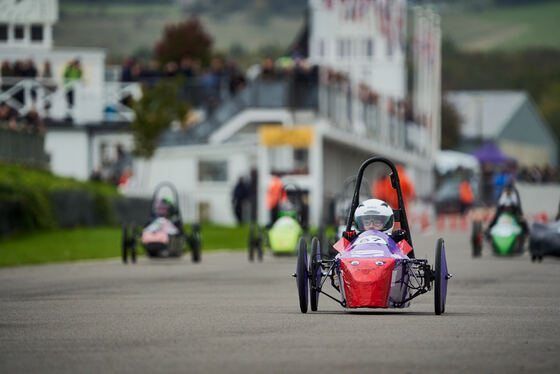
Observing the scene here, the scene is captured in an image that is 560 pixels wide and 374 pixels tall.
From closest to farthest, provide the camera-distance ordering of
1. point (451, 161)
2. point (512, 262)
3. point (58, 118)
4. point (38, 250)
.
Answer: point (512, 262)
point (38, 250)
point (58, 118)
point (451, 161)

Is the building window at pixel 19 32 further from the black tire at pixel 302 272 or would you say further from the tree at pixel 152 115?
the black tire at pixel 302 272

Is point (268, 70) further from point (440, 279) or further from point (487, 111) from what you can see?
point (487, 111)

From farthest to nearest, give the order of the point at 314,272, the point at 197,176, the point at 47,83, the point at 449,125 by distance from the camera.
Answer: the point at 449,125, the point at 47,83, the point at 197,176, the point at 314,272

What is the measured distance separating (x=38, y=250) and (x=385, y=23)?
3353 cm

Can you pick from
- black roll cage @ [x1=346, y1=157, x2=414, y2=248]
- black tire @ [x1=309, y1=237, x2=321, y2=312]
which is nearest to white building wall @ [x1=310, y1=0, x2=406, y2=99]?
black roll cage @ [x1=346, y1=157, x2=414, y2=248]

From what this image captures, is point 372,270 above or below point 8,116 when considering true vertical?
below

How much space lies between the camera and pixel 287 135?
48.9 meters

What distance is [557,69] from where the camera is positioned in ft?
515

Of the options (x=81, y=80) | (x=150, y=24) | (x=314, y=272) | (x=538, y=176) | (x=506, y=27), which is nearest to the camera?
(x=314, y=272)

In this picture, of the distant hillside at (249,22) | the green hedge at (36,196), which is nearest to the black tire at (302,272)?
the green hedge at (36,196)

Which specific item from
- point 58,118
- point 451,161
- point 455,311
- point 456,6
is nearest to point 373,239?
point 455,311

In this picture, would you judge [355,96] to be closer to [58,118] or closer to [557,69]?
[58,118]

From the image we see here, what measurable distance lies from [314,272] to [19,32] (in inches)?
1970

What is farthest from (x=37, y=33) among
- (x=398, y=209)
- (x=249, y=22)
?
(x=249, y=22)
